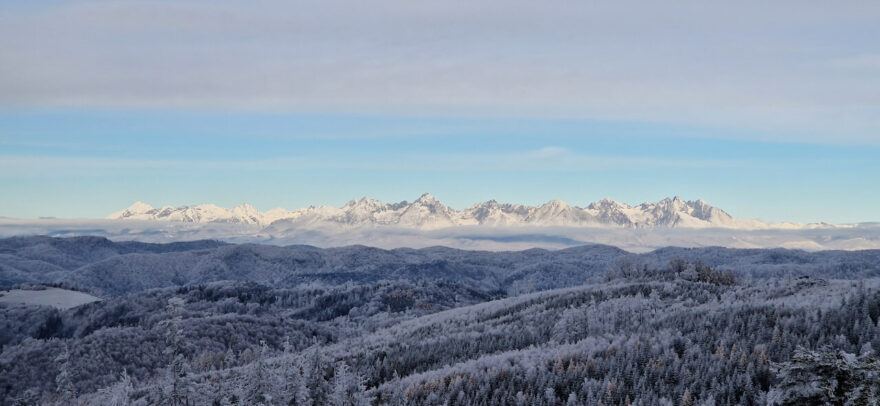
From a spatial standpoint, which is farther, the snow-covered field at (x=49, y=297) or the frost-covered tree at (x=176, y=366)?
the snow-covered field at (x=49, y=297)

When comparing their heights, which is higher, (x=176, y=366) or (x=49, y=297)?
(x=176, y=366)

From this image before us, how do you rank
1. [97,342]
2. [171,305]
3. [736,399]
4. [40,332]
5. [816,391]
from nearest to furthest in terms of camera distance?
1. [816,391]
2. [171,305]
3. [736,399]
4. [97,342]
5. [40,332]

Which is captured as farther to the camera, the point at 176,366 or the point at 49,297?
the point at 49,297

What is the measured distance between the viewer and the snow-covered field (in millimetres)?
172500

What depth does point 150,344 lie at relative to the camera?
8444 centimetres

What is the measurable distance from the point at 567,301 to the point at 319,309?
119985mm

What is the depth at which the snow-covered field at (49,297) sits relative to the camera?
172500 millimetres

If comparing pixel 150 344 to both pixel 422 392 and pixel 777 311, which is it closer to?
pixel 422 392

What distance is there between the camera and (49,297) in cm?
18375

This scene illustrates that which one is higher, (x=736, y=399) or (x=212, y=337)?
(x=736, y=399)

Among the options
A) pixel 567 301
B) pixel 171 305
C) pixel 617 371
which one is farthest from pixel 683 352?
pixel 567 301

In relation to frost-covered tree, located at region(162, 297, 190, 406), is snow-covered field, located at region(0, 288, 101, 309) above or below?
below

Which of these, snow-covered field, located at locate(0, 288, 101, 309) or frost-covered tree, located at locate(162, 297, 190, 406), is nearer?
frost-covered tree, located at locate(162, 297, 190, 406)

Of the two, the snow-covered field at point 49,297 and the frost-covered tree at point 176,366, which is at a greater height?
the frost-covered tree at point 176,366
